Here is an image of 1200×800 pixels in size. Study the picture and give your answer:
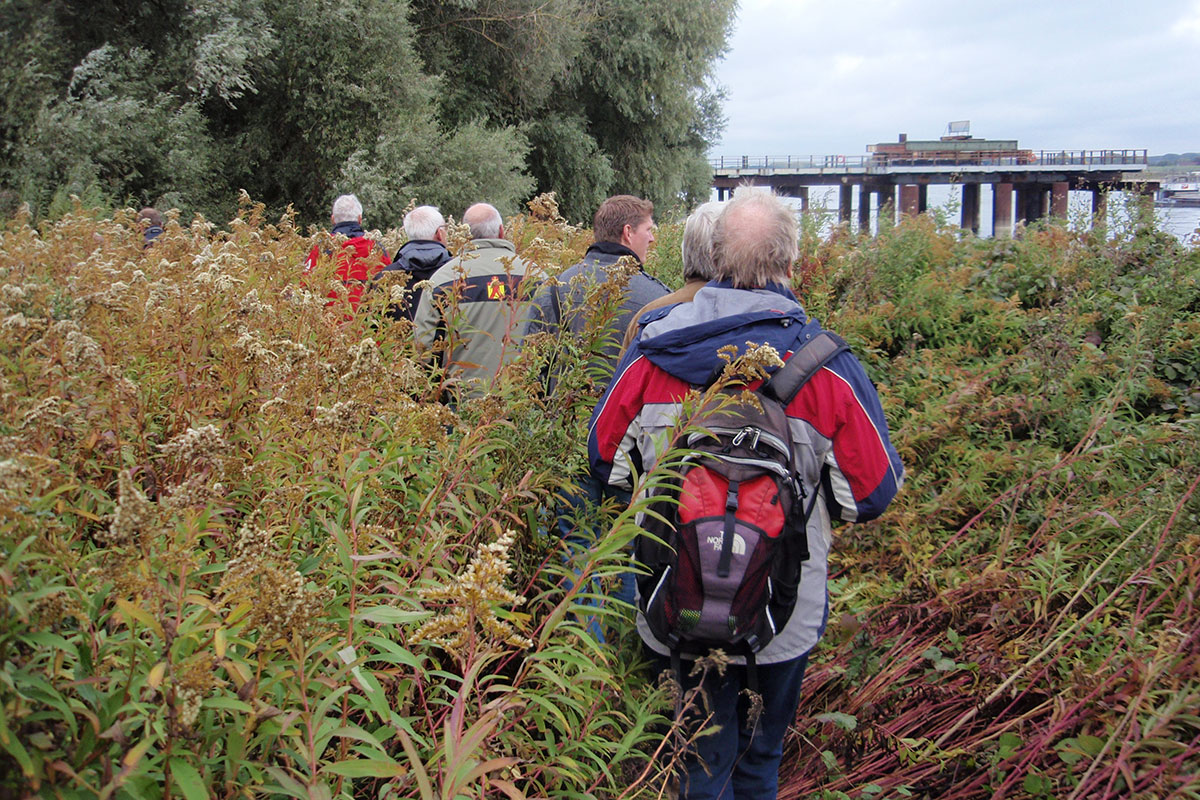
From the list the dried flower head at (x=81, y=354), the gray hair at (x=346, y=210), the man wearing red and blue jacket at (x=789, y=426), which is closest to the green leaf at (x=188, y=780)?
the dried flower head at (x=81, y=354)

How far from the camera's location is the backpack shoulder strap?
278cm

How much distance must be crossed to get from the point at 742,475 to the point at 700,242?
1.37 m

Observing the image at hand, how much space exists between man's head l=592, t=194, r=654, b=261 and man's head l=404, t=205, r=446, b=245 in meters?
1.74

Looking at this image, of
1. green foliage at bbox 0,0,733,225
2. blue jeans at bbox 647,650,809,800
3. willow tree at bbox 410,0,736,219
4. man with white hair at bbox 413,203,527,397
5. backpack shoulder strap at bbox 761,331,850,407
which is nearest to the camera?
backpack shoulder strap at bbox 761,331,850,407

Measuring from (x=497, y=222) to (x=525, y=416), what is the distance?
309 cm

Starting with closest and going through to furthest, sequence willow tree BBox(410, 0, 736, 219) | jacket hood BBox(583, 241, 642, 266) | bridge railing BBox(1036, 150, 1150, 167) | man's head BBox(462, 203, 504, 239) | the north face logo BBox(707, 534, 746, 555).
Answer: the north face logo BBox(707, 534, 746, 555), jacket hood BBox(583, 241, 642, 266), man's head BBox(462, 203, 504, 239), willow tree BBox(410, 0, 736, 219), bridge railing BBox(1036, 150, 1150, 167)

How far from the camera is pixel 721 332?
289cm

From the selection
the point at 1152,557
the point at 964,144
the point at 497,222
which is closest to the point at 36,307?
the point at 497,222

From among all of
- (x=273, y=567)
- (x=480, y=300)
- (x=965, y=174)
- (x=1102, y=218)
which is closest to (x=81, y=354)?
(x=273, y=567)

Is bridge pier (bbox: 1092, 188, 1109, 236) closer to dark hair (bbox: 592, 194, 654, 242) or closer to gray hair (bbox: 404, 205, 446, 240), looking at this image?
dark hair (bbox: 592, 194, 654, 242)

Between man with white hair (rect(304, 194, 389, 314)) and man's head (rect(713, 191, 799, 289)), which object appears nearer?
man's head (rect(713, 191, 799, 289))

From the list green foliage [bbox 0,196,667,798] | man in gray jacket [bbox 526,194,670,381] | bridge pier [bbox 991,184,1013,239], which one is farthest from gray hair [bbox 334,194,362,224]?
bridge pier [bbox 991,184,1013,239]

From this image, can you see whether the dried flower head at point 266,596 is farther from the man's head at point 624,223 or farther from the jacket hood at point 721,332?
the man's head at point 624,223

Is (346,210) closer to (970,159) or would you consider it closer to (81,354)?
(81,354)
